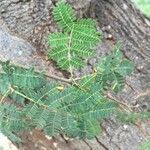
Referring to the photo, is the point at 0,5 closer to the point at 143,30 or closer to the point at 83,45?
the point at 83,45

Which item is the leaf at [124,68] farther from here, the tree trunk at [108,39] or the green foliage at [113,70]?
the tree trunk at [108,39]

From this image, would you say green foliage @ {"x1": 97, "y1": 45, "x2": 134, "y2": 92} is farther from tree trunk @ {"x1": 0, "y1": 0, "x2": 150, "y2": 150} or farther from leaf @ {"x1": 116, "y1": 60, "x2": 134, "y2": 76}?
tree trunk @ {"x1": 0, "y1": 0, "x2": 150, "y2": 150}

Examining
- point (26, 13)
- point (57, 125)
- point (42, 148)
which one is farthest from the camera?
point (26, 13)

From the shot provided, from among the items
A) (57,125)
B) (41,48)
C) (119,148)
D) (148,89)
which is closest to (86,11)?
(41,48)

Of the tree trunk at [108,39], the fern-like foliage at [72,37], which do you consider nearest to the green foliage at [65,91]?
the fern-like foliage at [72,37]

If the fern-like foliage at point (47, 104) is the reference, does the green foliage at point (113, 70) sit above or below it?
above

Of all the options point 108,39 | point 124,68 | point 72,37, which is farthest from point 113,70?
point 108,39

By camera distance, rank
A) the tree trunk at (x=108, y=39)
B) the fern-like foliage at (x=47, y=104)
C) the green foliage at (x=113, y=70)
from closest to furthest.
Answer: the fern-like foliage at (x=47, y=104) → the green foliage at (x=113, y=70) → the tree trunk at (x=108, y=39)
